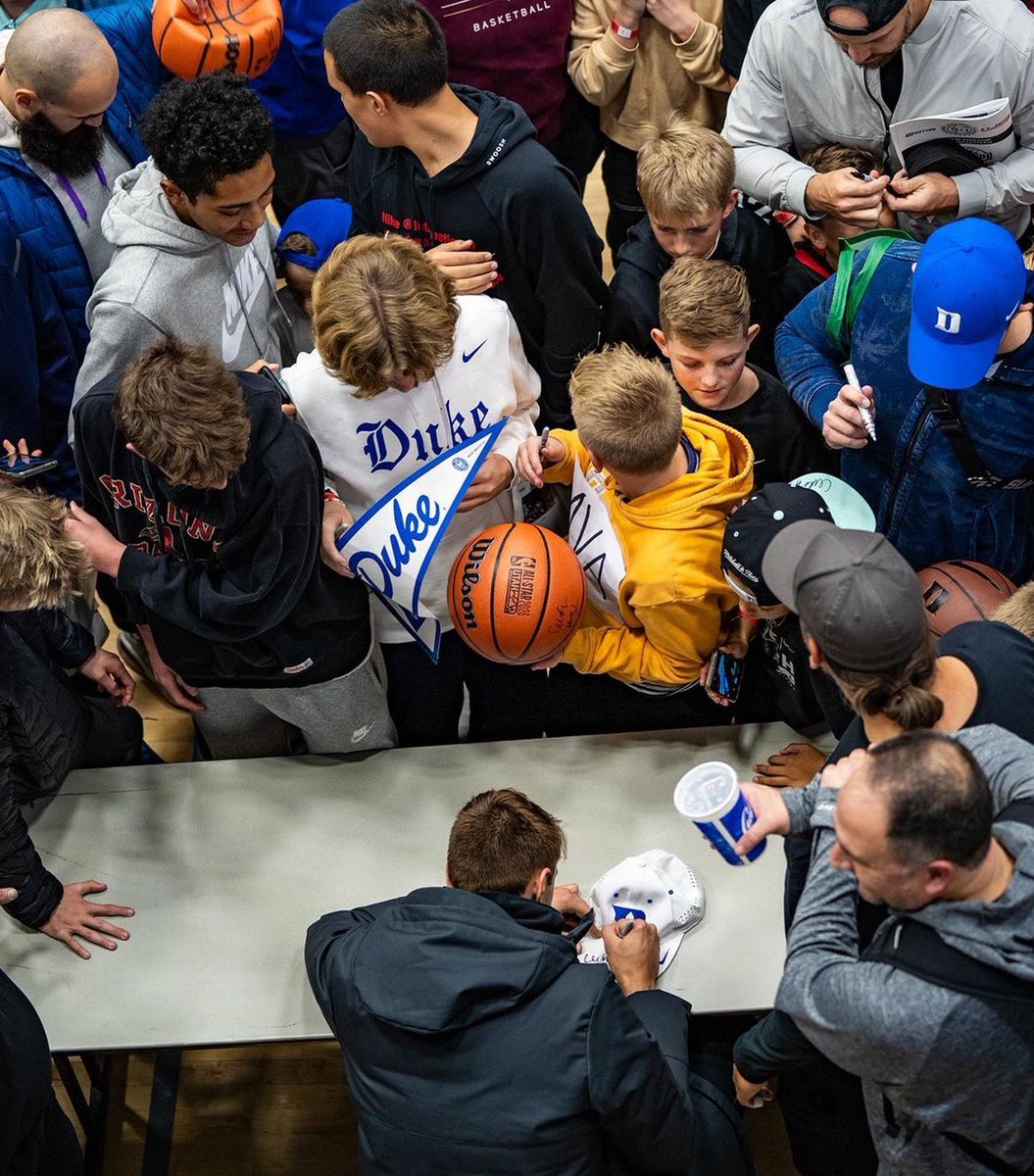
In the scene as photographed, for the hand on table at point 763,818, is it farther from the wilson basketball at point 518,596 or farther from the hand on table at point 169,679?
the hand on table at point 169,679

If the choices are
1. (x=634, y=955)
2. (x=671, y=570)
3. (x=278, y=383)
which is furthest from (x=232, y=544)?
(x=634, y=955)

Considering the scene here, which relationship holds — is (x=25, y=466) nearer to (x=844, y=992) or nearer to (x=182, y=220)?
(x=182, y=220)

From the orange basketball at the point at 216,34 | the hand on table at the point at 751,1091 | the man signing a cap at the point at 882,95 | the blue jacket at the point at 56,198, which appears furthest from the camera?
the orange basketball at the point at 216,34

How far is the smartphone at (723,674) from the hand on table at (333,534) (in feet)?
2.92

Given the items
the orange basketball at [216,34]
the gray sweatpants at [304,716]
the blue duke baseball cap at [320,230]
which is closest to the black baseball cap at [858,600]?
the gray sweatpants at [304,716]

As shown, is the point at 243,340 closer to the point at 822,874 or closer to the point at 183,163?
the point at 183,163

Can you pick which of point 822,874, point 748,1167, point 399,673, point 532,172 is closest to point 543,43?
point 532,172

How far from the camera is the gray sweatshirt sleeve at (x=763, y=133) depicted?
3.22 m

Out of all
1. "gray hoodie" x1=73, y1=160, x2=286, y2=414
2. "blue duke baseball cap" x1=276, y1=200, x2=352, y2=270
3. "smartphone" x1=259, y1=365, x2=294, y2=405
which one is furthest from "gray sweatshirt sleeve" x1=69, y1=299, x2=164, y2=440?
"blue duke baseball cap" x1=276, y1=200, x2=352, y2=270

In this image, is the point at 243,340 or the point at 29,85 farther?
the point at 243,340

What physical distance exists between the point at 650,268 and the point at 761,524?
3.75ft

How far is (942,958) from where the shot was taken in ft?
5.89

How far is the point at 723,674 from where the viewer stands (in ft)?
9.55

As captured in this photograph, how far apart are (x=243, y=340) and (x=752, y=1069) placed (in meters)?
2.17
